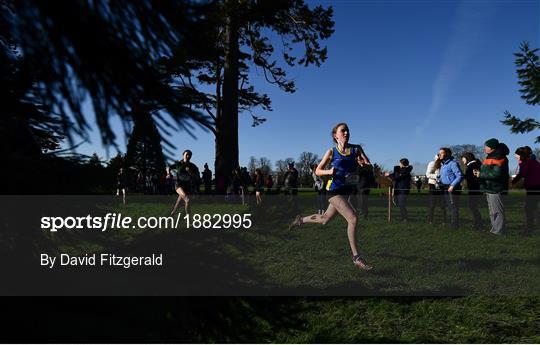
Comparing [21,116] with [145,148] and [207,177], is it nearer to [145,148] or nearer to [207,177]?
[145,148]

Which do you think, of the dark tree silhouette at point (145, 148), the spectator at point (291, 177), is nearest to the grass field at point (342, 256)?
the dark tree silhouette at point (145, 148)

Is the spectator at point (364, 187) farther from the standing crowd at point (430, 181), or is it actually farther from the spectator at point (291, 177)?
the spectator at point (291, 177)

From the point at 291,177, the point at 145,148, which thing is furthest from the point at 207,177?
the point at 145,148

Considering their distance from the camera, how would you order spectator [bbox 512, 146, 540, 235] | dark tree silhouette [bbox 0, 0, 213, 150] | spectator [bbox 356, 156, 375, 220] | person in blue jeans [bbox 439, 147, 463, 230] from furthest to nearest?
spectator [bbox 356, 156, 375, 220], person in blue jeans [bbox 439, 147, 463, 230], spectator [bbox 512, 146, 540, 235], dark tree silhouette [bbox 0, 0, 213, 150]

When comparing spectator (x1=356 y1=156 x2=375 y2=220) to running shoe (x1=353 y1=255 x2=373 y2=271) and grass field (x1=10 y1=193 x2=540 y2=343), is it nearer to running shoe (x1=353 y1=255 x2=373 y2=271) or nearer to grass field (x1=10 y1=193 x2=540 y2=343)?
grass field (x1=10 y1=193 x2=540 y2=343)

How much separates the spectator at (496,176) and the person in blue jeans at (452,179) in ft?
1.92

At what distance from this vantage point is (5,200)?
1.61 m

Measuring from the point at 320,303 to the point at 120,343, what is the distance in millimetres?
3004

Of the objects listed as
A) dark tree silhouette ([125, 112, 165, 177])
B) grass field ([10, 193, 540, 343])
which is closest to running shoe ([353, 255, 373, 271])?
grass field ([10, 193, 540, 343])

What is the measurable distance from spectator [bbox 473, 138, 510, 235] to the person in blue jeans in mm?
585

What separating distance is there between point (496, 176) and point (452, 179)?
1048mm

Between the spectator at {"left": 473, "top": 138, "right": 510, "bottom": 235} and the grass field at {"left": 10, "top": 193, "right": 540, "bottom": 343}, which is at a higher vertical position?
the spectator at {"left": 473, "top": 138, "right": 510, "bottom": 235}

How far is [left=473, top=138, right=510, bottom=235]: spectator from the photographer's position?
30.0 ft

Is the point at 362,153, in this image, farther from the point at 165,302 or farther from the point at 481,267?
the point at 165,302
